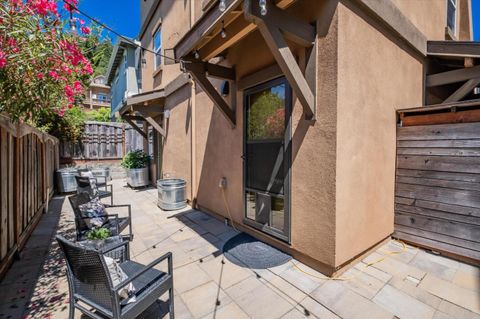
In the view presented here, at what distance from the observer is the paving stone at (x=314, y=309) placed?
2238 mm

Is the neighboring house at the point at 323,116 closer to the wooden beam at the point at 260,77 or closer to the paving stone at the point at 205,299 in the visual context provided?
the wooden beam at the point at 260,77

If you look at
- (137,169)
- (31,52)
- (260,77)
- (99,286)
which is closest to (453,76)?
(260,77)

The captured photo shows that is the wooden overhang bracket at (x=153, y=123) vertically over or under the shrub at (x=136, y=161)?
over

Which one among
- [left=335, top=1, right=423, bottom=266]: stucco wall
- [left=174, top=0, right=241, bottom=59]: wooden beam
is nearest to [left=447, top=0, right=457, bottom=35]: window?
[left=335, top=1, right=423, bottom=266]: stucco wall

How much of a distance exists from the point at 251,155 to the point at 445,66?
4.96 metres

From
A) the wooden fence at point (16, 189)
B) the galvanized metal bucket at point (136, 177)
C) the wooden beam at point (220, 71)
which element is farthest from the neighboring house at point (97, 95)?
the wooden beam at point (220, 71)

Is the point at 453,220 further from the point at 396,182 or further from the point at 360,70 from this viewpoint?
the point at 360,70

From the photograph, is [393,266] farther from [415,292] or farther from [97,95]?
[97,95]

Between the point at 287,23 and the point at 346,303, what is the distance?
3.14m

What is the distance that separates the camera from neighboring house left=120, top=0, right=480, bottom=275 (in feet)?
9.04

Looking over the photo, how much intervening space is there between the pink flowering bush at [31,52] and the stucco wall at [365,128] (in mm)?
3149

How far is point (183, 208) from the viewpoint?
5957 millimetres

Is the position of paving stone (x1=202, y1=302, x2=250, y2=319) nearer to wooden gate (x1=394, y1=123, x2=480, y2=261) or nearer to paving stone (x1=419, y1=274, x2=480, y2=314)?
paving stone (x1=419, y1=274, x2=480, y2=314)

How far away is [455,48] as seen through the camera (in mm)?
3896
